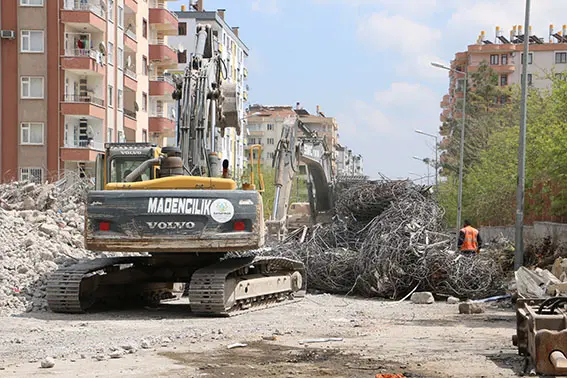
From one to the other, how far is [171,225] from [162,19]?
51328 millimetres

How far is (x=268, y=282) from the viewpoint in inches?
755

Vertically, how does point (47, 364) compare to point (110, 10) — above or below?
below

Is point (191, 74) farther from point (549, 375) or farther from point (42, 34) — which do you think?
point (42, 34)

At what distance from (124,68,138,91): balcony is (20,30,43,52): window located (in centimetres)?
877

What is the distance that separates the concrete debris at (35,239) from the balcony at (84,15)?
76.0 feet

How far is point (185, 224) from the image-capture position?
16578mm

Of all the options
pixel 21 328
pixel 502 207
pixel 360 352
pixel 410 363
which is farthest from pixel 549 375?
pixel 502 207


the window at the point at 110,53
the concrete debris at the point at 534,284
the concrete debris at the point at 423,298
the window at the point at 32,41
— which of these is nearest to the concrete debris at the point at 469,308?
the concrete debris at the point at 534,284

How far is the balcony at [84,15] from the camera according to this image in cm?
5109

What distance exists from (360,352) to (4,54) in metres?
42.2

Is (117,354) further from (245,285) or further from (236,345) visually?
(245,285)

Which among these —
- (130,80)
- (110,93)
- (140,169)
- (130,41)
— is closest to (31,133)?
(110,93)

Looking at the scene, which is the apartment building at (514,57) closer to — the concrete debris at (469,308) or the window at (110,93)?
the window at (110,93)

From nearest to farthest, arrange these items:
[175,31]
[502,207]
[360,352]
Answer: [360,352]
[502,207]
[175,31]
